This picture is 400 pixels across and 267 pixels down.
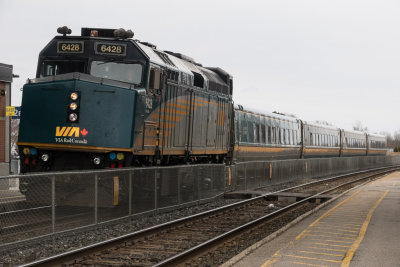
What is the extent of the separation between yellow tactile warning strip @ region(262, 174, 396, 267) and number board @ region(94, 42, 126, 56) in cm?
655

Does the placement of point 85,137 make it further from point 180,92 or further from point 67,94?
point 180,92

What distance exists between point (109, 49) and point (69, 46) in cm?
116

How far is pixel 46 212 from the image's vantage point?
33.0ft

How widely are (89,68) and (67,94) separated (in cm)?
123

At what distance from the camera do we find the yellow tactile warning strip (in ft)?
27.9

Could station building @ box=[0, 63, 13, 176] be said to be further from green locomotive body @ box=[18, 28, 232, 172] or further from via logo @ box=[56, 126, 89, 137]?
via logo @ box=[56, 126, 89, 137]

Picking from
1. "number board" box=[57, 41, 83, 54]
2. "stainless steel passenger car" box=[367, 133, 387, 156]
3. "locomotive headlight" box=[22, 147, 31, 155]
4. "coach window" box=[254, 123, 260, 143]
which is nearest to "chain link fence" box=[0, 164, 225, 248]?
"locomotive headlight" box=[22, 147, 31, 155]

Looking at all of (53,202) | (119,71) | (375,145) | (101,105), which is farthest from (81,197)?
(375,145)

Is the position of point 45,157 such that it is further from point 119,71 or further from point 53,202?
point 53,202

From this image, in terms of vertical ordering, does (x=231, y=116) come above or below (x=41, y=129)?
above

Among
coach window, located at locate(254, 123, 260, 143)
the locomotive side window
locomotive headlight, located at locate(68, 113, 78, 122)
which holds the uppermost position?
the locomotive side window

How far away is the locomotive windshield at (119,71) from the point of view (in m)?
13.8

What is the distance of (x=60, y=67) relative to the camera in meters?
14.3

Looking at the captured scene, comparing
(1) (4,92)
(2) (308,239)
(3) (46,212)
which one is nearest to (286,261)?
(2) (308,239)
